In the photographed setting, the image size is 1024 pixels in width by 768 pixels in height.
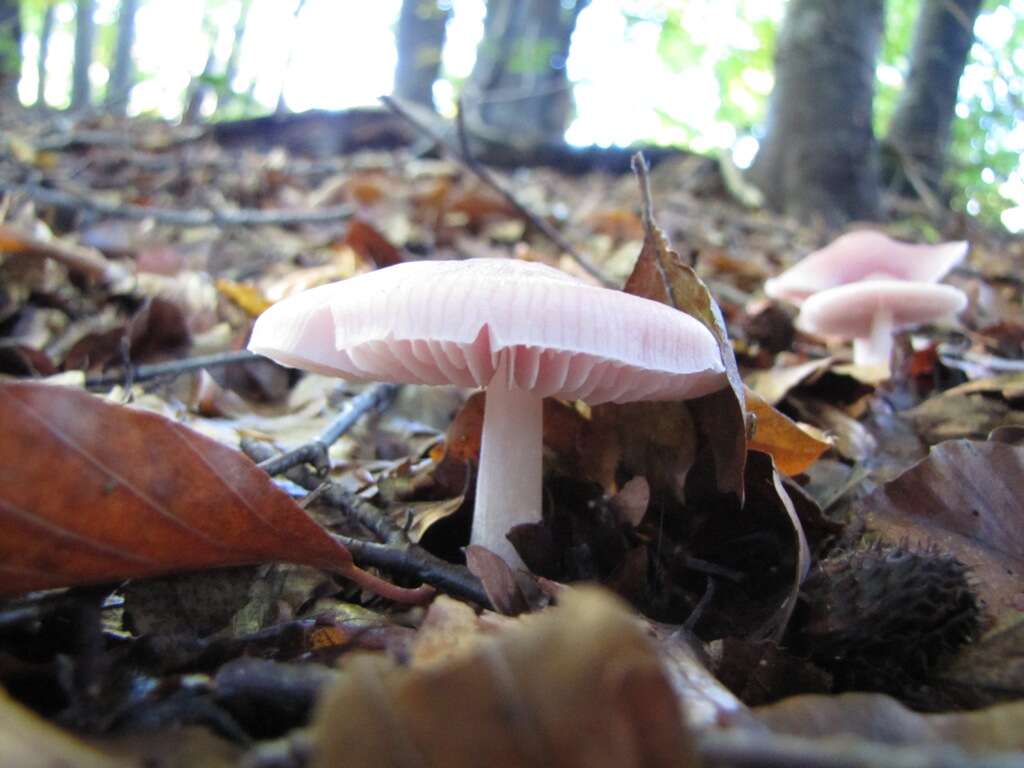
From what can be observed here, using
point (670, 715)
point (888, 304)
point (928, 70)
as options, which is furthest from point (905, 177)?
point (670, 715)

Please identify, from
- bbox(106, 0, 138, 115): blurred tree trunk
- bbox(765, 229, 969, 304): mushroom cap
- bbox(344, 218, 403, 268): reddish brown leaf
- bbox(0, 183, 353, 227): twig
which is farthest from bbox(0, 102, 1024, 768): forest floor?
bbox(106, 0, 138, 115): blurred tree trunk

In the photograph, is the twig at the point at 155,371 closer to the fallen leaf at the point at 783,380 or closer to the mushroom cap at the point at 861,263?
the fallen leaf at the point at 783,380

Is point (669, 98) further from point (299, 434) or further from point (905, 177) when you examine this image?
point (299, 434)

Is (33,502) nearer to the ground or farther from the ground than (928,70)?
nearer to the ground

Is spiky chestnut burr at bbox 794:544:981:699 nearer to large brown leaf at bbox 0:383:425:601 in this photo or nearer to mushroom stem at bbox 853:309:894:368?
large brown leaf at bbox 0:383:425:601

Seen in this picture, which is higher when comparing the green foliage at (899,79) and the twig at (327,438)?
the green foliage at (899,79)

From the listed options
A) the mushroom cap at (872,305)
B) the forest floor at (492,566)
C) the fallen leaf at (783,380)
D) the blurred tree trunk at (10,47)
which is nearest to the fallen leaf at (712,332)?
the forest floor at (492,566)
